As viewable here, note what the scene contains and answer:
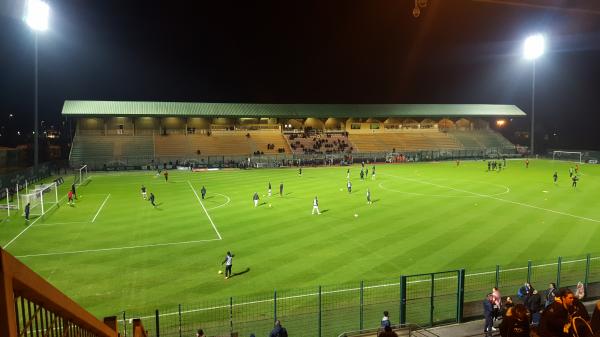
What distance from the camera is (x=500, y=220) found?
29922 mm

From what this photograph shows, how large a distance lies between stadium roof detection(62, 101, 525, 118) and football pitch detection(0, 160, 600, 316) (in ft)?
116

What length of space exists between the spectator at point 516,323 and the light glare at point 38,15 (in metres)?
50.1

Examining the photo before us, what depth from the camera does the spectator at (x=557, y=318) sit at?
6.34m

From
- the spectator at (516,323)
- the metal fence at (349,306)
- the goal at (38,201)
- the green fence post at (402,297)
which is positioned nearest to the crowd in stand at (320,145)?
the goal at (38,201)

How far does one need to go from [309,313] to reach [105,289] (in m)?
8.88

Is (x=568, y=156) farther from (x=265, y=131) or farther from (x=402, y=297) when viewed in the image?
(x=402, y=297)

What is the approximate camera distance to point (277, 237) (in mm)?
25641

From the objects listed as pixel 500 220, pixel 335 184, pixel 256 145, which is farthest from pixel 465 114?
pixel 500 220

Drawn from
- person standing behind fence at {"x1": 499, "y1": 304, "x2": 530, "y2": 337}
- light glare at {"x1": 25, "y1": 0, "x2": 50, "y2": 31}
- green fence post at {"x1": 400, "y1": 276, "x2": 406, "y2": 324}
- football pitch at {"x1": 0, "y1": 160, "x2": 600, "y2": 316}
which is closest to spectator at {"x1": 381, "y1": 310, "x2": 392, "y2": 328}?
green fence post at {"x1": 400, "y1": 276, "x2": 406, "y2": 324}

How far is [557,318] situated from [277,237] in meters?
20.0

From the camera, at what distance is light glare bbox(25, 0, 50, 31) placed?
42.9 metres

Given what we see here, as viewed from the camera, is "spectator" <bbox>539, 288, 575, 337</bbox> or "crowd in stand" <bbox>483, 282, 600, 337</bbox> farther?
"spectator" <bbox>539, 288, 575, 337</bbox>

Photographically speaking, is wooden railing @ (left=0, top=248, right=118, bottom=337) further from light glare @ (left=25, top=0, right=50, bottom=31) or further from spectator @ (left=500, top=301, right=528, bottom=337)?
light glare @ (left=25, top=0, right=50, bottom=31)

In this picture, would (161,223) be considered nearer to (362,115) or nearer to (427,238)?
(427,238)
